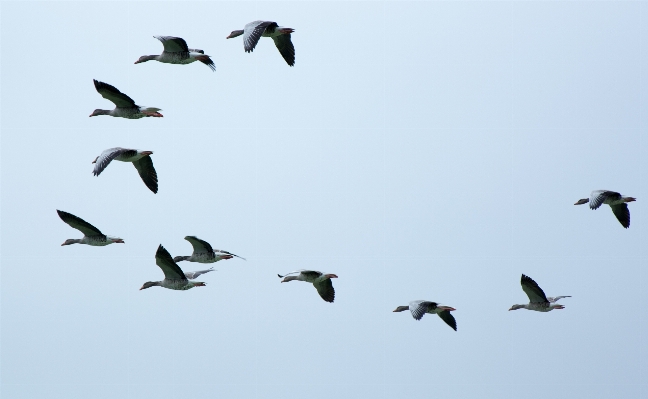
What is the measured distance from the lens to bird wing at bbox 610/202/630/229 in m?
27.2

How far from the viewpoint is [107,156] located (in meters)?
22.7

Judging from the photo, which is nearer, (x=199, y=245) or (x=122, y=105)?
(x=122, y=105)

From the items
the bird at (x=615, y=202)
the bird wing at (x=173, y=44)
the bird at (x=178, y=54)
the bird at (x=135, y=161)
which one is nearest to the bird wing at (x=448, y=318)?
the bird at (x=615, y=202)

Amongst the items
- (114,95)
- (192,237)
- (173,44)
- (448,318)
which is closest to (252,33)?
(173,44)

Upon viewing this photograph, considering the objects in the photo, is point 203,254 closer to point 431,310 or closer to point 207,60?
point 207,60

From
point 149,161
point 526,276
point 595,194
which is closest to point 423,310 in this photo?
point 526,276

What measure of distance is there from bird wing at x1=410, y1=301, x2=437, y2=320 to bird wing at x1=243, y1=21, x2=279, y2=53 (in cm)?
701

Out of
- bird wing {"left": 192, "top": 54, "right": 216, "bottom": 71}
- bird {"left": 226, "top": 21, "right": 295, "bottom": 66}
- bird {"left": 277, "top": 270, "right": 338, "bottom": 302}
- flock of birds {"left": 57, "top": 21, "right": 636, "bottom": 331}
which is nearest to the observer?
bird {"left": 226, "top": 21, "right": 295, "bottom": 66}

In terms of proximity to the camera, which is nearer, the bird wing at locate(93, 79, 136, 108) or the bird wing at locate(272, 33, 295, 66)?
the bird wing at locate(93, 79, 136, 108)

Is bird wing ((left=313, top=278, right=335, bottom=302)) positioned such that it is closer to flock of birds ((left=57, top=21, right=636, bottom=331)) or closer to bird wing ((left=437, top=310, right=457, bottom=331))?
flock of birds ((left=57, top=21, right=636, bottom=331))

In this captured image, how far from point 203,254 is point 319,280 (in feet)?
9.67

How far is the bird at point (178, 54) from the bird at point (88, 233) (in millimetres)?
4224

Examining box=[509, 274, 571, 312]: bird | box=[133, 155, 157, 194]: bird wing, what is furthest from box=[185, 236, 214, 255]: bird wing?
box=[509, 274, 571, 312]: bird

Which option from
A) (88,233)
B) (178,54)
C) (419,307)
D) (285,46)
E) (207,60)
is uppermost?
(285,46)
